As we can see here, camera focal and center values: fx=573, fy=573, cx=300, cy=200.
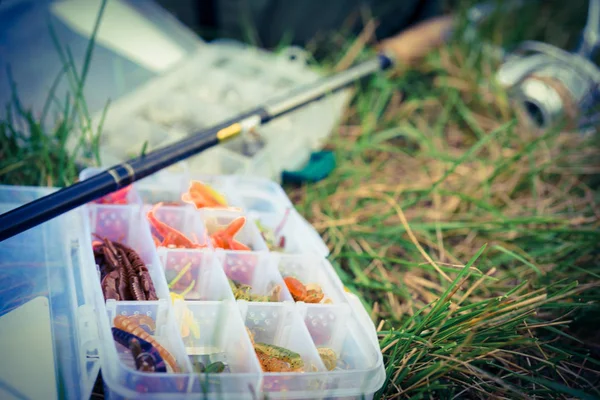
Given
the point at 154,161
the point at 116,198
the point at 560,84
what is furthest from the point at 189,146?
the point at 560,84

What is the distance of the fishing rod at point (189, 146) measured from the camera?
116cm

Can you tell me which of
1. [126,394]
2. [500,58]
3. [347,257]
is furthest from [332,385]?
[500,58]

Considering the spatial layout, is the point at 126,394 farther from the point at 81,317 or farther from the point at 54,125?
the point at 54,125

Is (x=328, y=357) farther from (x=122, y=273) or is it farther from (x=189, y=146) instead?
(x=189, y=146)

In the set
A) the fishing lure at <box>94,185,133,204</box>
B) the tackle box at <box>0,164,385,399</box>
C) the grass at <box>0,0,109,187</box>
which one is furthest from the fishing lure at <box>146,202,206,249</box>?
the grass at <box>0,0,109,187</box>

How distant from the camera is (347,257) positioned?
5.60 feet

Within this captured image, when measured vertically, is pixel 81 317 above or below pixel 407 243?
above

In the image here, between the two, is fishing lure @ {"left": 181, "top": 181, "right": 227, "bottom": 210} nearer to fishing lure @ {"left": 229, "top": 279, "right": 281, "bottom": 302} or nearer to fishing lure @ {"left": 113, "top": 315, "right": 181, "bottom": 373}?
fishing lure @ {"left": 229, "top": 279, "right": 281, "bottom": 302}

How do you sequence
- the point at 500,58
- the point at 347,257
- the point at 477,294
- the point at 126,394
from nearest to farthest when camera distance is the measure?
the point at 126,394 < the point at 477,294 < the point at 347,257 < the point at 500,58

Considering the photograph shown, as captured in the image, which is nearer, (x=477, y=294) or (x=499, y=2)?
(x=477, y=294)

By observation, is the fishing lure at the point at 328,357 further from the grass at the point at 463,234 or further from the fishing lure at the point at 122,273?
the fishing lure at the point at 122,273

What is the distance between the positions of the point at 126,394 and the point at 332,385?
365mm

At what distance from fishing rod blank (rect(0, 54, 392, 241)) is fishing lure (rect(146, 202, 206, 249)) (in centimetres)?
11

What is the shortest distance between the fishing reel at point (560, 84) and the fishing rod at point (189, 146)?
0.45 m
